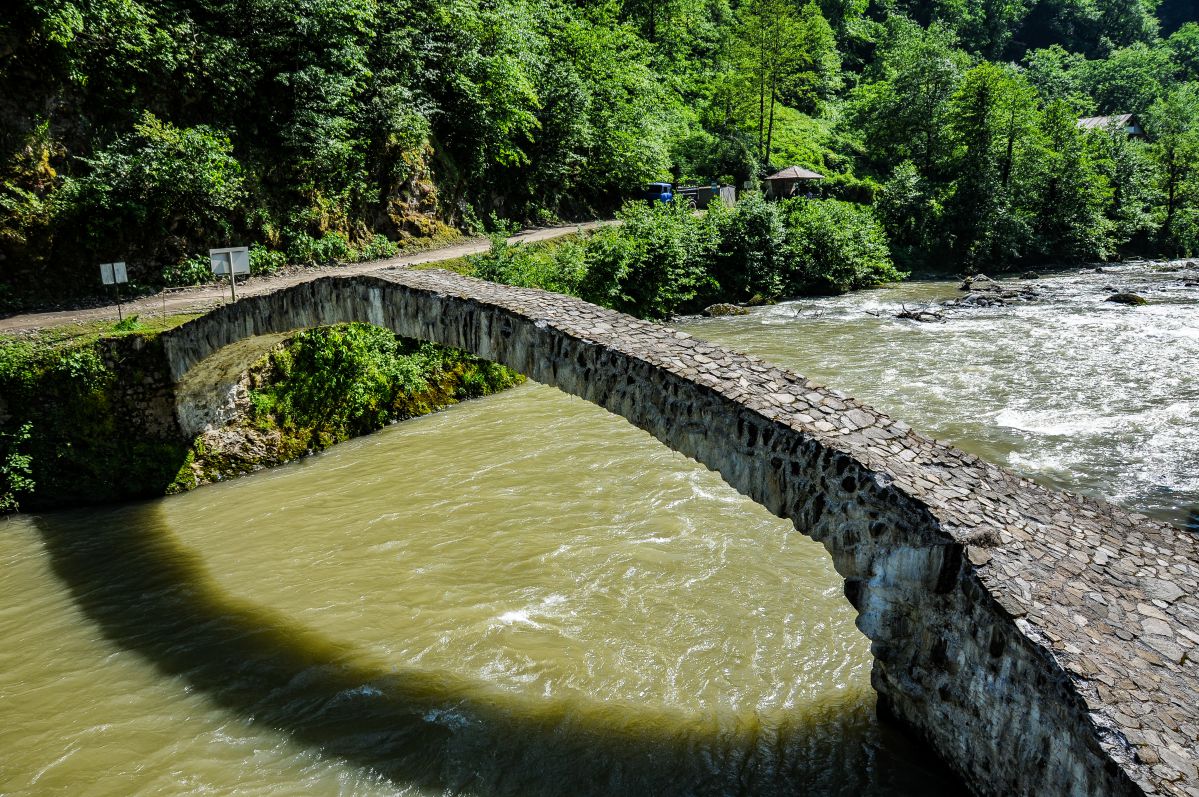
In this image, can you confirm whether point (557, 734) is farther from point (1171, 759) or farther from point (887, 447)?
point (1171, 759)

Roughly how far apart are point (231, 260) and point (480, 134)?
51.6 ft

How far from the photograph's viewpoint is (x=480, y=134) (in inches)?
1006

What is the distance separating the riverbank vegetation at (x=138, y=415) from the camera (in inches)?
429

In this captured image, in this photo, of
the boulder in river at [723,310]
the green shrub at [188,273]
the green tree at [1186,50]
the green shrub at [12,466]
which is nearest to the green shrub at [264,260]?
the green shrub at [188,273]

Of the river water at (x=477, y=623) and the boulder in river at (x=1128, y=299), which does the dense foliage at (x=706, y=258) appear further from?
the boulder in river at (x=1128, y=299)

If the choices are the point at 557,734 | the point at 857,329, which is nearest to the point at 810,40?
the point at 857,329

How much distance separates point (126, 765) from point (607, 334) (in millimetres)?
5580

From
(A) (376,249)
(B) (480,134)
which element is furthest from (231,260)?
(B) (480,134)

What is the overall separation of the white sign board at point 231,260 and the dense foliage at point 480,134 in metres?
5.04

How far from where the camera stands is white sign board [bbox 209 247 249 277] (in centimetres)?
1162

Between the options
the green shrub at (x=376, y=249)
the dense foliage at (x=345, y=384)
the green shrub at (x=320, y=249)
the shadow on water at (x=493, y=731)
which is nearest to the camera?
the shadow on water at (x=493, y=731)

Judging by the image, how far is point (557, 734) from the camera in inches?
233

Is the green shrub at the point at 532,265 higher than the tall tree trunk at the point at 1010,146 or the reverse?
the reverse

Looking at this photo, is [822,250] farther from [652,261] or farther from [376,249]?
[376,249]
